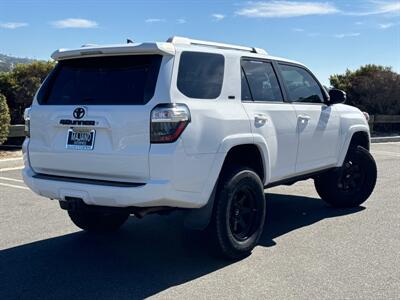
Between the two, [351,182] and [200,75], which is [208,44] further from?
[351,182]

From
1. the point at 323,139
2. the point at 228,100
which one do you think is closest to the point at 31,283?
the point at 228,100

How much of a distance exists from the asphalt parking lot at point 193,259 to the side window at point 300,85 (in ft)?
5.00

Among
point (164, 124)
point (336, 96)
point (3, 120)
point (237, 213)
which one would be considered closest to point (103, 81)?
point (164, 124)

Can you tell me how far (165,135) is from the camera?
4.29 metres

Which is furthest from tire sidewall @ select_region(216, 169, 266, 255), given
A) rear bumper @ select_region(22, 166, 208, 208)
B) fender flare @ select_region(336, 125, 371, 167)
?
fender flare @ select_region(336, 125, 371, 167)

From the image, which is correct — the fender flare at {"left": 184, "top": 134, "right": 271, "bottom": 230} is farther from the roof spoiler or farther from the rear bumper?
the roof spoiler

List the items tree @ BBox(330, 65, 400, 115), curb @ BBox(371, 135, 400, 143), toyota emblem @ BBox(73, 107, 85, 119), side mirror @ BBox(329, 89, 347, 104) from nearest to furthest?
toyota emblem @ BBox(73, 107, 85, 119), side mirror @ BBox(329, 89, 347, 104), curb @ BBox(371, 135, 400, 143), tree @ BBox(330, 65, 400, 115)

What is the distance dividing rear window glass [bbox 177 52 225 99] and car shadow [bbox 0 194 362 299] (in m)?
1.33

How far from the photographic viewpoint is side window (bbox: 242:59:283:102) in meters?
5.40

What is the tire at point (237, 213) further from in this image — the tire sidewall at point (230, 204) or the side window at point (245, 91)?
the side window at point (245, 91)

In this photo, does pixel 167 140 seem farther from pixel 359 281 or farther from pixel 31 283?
pixel 359 281

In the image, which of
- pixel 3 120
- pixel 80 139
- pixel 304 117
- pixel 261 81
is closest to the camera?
pixel 80 139

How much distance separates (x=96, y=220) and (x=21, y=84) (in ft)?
35.5

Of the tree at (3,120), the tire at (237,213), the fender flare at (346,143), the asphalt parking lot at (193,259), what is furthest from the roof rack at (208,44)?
the tree at (3,120)
